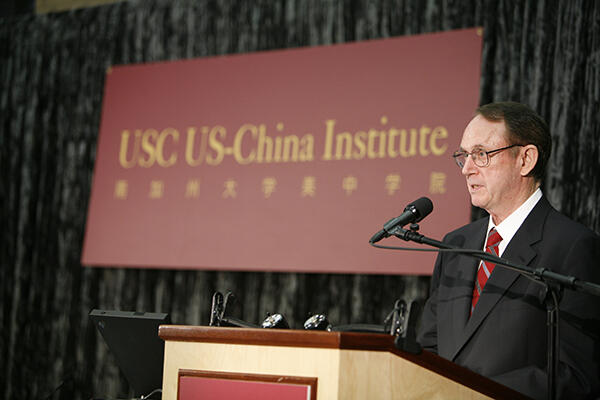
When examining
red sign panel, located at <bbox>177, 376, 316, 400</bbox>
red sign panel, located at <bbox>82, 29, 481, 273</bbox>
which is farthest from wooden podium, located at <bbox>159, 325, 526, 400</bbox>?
red sign panel, located at <bbox>82, 29, 481, 273</bbox>

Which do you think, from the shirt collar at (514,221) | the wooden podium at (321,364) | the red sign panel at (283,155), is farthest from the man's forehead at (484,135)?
the red sign panel at (283,155)

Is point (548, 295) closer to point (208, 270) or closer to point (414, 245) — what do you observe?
point (414, 245)

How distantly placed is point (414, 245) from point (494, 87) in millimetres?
855

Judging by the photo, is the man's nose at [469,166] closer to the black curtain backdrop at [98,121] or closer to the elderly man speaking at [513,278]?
the elderly man speaking at [513,278]

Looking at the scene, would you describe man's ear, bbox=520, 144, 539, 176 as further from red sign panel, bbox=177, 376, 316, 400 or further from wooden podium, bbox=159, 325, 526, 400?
red sign panel, bbox=177, 376, 316, 400

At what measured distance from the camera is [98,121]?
4.52 metres

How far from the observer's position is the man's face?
2145 millimetres

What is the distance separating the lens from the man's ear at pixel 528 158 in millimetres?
2158

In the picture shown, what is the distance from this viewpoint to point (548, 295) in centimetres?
163

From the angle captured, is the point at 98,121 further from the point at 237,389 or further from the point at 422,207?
the point at 237,389

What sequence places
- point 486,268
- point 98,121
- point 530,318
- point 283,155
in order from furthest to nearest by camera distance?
point 98,121 < point 283,155 < point 486,268 < point 530,318

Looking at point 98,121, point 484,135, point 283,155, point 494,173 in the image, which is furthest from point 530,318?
point 98,121

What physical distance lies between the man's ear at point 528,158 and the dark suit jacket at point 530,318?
0.33 feet

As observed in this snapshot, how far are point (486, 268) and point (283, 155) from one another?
6.28 ft
